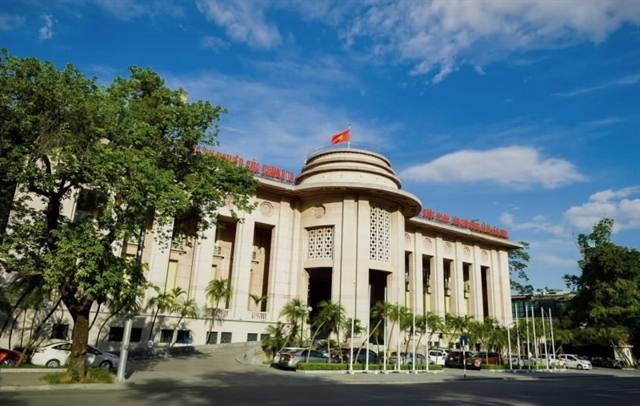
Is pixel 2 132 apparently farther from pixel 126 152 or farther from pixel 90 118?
pixel 126 152

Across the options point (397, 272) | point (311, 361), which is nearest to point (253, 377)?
point (311, 361)

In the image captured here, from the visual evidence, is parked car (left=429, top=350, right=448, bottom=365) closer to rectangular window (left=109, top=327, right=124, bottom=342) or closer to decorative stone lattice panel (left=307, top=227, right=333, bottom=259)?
decorative stone lattice panel (left=307, top=227, right=333, bottom=259)

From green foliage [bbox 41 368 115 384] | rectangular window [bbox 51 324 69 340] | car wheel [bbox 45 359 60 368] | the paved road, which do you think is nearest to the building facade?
rectangular window [bbox 51 324 69 340]

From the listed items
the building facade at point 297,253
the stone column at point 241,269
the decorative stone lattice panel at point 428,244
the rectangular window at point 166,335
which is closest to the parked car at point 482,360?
the building facade at point 297,253

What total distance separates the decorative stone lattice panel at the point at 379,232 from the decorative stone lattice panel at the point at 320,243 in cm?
364

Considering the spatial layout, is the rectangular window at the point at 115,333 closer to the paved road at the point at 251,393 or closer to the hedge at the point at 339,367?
the paved road at the point at 251,393

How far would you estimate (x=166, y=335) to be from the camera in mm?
34188

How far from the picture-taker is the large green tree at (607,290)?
4912 centimetres

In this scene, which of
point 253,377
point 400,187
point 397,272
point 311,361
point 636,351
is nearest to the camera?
point 253,377

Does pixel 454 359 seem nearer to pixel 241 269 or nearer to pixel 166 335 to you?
pixel 241 269

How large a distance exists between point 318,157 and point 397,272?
1309cm

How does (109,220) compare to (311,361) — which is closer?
(109,220)

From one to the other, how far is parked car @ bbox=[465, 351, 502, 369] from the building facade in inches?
240

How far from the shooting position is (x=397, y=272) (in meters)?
41.4
